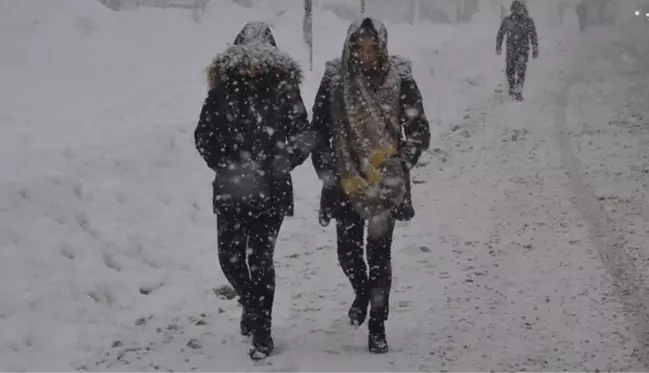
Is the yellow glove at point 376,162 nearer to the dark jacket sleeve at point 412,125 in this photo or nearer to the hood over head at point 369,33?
the dark jacket sleeve at point 412,125

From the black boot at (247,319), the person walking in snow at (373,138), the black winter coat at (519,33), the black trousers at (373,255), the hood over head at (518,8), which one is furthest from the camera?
the hood over head at (518,8)

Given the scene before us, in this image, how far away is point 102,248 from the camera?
6.37 m

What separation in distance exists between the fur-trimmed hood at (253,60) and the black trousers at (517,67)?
1154 cm

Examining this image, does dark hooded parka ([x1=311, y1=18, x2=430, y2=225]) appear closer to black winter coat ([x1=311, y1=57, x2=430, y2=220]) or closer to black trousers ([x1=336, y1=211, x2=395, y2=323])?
black winter coat ([x1=311, y1=57, x2=430, y2=220])

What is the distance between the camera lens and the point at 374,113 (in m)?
4.64

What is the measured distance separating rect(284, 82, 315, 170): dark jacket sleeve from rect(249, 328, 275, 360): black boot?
111 centimetres

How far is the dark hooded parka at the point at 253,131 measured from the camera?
15.2 feet

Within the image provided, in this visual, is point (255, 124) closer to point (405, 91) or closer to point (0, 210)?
point (405, 91)

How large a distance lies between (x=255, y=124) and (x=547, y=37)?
32076 mm

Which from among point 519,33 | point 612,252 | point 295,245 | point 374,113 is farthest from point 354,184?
point 519,33

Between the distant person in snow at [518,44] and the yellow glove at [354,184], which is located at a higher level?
the distant person in snow at [518,44]

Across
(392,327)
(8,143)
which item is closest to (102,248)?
(8,143)

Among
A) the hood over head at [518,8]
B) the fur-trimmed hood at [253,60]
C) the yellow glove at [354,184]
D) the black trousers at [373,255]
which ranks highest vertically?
the hood over head at [518,8]

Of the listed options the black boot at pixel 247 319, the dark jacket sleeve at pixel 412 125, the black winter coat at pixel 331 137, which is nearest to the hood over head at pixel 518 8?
the black winter coat at pixel 331 137
